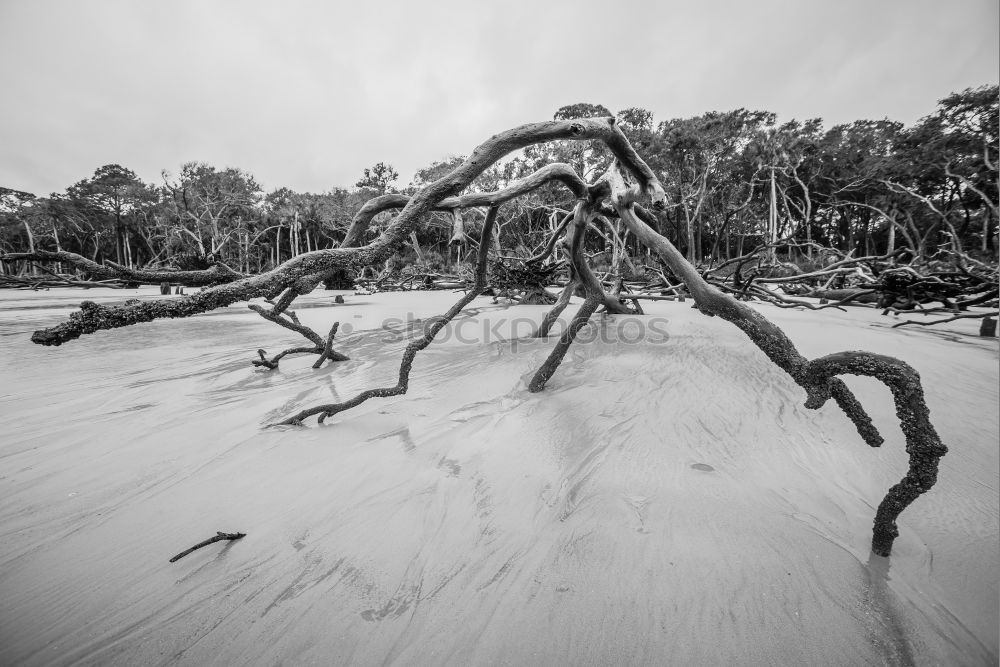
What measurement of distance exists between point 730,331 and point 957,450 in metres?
3.15

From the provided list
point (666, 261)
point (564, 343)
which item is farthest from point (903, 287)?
point (666, 261)

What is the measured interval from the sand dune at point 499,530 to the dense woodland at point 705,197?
8704mm

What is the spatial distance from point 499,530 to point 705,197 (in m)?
25.8

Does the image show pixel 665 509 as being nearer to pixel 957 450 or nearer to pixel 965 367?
pixel 957 450

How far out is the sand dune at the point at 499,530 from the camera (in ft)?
3.71

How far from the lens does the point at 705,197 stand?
22.2 metres

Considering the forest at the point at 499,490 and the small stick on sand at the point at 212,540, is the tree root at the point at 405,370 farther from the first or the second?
the small stick on sand at the point at 212,540

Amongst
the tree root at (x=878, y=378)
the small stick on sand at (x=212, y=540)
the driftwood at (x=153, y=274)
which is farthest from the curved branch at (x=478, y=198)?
the small stick on sand at (x=212, y=540)

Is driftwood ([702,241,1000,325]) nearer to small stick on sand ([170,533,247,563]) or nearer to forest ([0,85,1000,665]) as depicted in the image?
forest ([0,85,1000,665])

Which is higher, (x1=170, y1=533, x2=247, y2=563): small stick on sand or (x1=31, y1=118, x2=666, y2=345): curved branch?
(x1=31, y1=118, x2=666, y2=345): curved branch

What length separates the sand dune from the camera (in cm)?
113

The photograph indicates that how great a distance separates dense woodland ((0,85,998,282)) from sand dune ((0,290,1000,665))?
8704 millimetres

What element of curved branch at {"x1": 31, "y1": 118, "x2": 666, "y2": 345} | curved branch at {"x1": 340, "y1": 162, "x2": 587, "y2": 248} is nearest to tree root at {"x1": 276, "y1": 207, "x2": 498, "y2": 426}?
curved branch at {"x1": 340, "y1": 162, "x2": 587, "y2": 248}

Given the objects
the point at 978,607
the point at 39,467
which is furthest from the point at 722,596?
the point at 39,467
